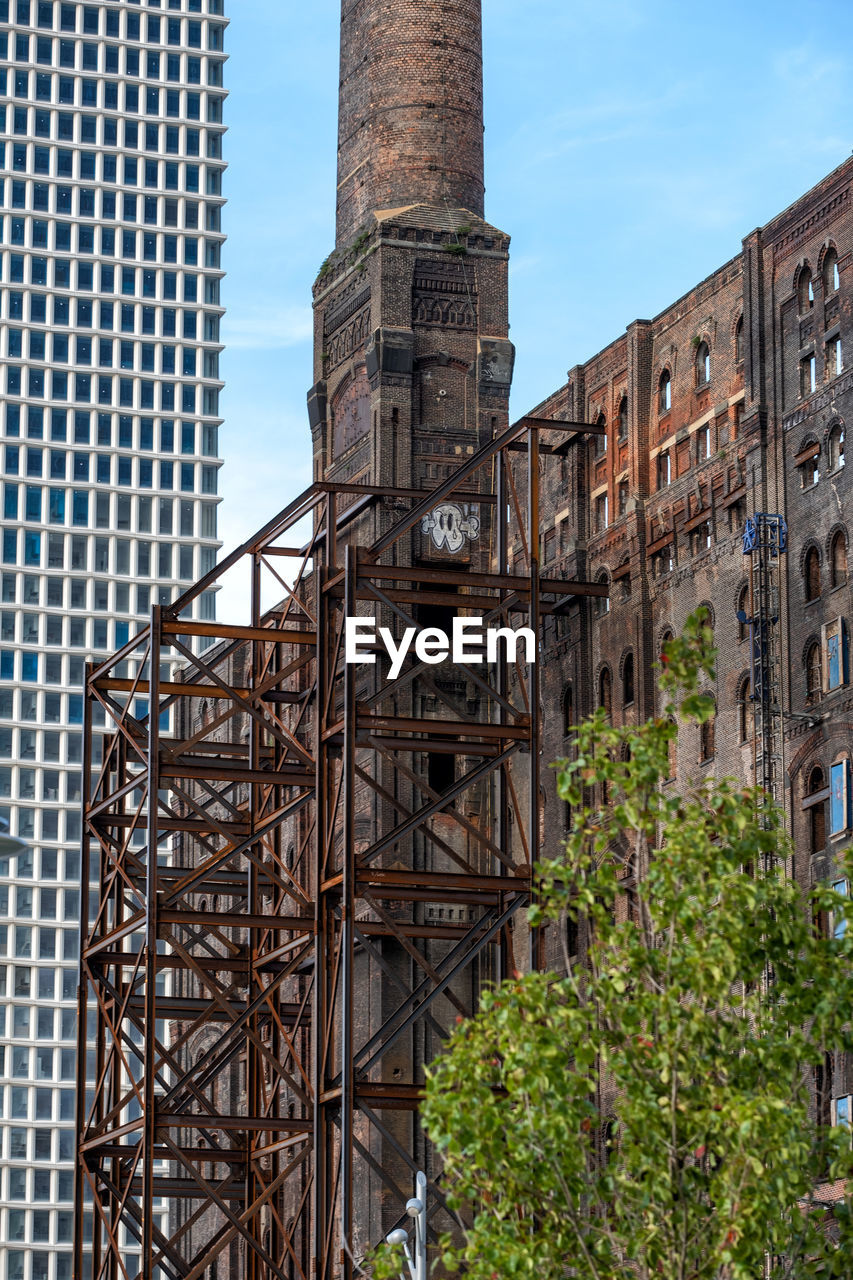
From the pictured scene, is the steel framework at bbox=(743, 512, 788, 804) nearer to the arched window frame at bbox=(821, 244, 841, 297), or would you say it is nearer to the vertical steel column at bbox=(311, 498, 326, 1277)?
the arched window frame at bbox=(821, 244, 841, 297)

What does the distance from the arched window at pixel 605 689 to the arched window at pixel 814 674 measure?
7.29 metres

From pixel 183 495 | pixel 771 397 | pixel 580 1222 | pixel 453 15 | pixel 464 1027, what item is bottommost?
pixel 580 1222

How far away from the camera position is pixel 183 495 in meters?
124

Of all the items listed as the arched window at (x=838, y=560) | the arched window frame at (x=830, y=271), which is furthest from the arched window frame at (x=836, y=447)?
the arched window frame at (x=830, y=271)

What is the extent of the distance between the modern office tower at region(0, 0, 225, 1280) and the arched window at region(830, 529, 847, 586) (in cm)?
7989

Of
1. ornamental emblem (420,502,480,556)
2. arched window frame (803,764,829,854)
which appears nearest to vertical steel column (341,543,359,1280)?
arched window frame (803,764,829,854)

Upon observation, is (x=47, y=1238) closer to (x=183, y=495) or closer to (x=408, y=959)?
(x=183, y=495)

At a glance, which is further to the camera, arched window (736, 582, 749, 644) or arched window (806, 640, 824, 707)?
arched window (736, 582, 749, 644)

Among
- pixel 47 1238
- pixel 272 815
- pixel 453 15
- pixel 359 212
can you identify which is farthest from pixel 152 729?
pixel 47 1238

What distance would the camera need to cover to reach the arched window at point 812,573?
1644 inches

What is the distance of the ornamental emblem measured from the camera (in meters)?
55.6

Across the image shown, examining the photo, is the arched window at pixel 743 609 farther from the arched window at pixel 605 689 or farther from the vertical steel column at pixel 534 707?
the arched window at pixel 605 689

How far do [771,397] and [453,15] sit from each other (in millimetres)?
20600

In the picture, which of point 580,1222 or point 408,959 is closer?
point 580,1222
